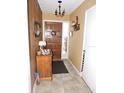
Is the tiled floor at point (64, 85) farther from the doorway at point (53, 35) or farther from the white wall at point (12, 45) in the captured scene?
the doorway at point (53, 35)

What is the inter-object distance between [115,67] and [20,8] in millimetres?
1055

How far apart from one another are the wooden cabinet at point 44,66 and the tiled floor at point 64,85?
0.20 m

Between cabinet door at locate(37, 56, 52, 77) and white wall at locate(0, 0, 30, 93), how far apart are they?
72.1 inches

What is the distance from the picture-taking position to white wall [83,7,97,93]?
243cm

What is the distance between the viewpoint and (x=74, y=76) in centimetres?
340

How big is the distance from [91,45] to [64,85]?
1287 millimetres

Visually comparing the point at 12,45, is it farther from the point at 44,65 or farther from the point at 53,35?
the point at 53,35

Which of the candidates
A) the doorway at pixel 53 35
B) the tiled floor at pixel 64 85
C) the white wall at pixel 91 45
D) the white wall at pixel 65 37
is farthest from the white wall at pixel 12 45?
the white wall at pixel 65 37

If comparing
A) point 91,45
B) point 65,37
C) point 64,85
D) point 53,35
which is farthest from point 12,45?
point 65,37

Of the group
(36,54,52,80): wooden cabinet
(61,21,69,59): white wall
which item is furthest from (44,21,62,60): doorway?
(36,54,52,80): wooden cabinet

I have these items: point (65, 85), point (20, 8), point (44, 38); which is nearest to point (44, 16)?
point (44, 38)

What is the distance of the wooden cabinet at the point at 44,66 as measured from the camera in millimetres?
2924

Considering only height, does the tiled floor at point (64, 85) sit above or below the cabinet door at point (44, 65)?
below

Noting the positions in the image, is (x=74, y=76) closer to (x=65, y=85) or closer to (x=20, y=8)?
(x=65, y=85)
